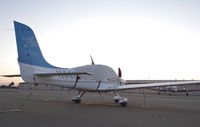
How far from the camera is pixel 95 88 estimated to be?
59.0 ft

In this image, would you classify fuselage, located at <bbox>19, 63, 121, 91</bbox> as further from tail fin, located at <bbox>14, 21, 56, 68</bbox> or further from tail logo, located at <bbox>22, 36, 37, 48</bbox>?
tail logo, located at <bbox>22, 36, 37, 48</bbox>

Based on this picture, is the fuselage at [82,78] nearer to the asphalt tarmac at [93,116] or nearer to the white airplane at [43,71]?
the white airplane at [43,71]

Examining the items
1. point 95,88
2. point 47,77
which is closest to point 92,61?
point 95,88

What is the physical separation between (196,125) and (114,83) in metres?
11.1

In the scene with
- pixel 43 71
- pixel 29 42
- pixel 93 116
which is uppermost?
pixel 29 42

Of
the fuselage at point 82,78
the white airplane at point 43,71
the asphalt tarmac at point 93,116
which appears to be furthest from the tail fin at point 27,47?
the asphalt tarmac at point 93,116

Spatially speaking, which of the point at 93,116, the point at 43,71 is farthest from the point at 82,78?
the point at 93,116

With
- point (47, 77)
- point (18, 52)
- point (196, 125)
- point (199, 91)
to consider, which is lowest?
point (199, 91)

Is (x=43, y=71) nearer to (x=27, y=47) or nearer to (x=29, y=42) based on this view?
(x=27, y=47)

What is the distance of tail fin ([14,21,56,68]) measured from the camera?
44.4 ft

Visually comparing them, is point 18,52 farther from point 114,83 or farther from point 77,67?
point 114,83

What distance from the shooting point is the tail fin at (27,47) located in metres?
13.5

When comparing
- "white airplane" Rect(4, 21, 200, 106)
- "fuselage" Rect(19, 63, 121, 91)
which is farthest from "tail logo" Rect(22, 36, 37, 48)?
"fuselage" Rect(19, 63, 121, 91)

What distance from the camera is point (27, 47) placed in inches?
547
